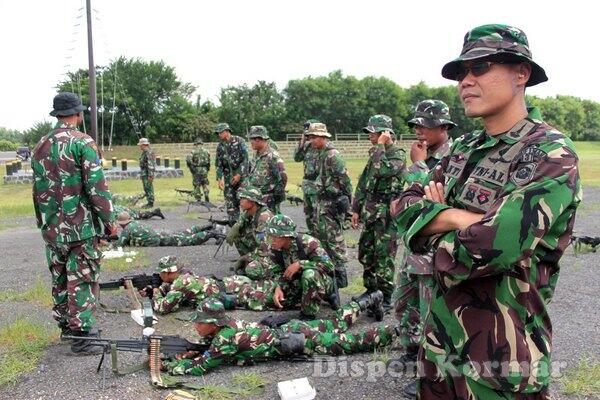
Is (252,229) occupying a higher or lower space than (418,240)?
lower

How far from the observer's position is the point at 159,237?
8805 millimetres

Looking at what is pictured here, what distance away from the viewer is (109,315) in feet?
17.7

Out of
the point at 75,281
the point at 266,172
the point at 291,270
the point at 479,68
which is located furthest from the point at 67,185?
the point at 266,172

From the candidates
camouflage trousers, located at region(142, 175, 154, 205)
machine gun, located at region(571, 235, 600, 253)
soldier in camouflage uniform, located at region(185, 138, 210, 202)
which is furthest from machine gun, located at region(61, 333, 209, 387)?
camouflage trousers, located at region(142, 175, 154, 205)

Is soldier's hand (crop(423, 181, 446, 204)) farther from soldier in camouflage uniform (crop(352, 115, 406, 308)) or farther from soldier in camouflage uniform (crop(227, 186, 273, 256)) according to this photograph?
soldier in camouflage uniform (crop(227, 186, 273, 256))

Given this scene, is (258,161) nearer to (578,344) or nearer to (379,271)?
(379,271)

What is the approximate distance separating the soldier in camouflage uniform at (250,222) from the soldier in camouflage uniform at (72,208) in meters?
2.31

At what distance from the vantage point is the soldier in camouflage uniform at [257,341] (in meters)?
3.92

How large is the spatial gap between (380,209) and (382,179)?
0.33 m

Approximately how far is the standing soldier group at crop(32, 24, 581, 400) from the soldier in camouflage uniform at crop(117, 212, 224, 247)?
0.07 meters

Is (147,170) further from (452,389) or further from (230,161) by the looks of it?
(452,389)

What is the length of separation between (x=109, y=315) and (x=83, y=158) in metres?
2.03

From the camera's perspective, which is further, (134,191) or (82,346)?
(134,191)

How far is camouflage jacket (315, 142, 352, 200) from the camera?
20.9 feet
